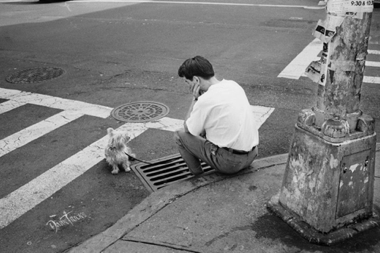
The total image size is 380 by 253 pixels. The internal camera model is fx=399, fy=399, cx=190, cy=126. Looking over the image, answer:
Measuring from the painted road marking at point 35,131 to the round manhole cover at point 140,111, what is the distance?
72 centimetres

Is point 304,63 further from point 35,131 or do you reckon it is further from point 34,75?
point 34,75

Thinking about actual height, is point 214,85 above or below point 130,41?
above

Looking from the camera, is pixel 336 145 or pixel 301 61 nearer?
pixel 336 145

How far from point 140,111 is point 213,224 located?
11.7 ft

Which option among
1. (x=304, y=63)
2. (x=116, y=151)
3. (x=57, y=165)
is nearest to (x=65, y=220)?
(x=116, y=151)

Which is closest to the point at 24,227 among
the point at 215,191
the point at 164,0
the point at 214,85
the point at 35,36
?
the point at 215,191

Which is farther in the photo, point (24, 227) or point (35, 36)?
point (35, 36)

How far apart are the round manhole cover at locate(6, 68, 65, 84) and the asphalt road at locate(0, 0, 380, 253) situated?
0.19m

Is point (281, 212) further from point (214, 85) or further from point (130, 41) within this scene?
point (130, 41)

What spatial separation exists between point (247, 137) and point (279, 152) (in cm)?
139

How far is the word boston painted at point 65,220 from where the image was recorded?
4.26 m

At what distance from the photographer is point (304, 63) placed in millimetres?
9188

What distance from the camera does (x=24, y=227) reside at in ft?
14.0

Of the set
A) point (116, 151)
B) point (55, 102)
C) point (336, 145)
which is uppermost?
point (336, 145)
